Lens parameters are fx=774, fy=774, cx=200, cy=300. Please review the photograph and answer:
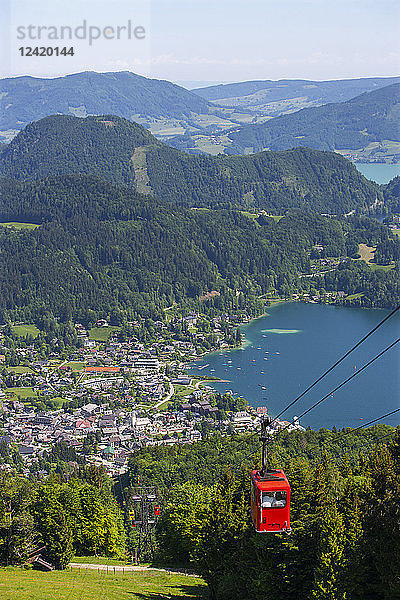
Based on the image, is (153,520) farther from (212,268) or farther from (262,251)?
(262,251)

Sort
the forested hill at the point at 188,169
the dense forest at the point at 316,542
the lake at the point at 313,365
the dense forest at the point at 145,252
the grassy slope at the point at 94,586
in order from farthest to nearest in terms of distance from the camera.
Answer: the forested hill at the point at 188,169
the dense forest at the point at 145,252
the lake at the point at 313,365
the grassy slope at the point at 94,586
the dense forest at the point at 316,542

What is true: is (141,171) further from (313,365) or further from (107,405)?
(107,405)

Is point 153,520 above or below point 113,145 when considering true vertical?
below

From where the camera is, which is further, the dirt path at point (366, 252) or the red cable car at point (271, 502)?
the dirt path at point (366, 252)

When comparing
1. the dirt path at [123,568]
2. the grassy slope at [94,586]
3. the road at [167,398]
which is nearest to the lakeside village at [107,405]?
the road at [167,398]

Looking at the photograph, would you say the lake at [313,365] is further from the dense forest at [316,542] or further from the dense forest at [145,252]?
the dense forest at [316,542]

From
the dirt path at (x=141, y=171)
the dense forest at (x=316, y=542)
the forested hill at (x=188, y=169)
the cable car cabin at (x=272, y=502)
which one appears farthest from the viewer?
the forested hill at (x=188, y=169)

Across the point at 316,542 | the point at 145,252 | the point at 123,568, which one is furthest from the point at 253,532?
the point at 145,252

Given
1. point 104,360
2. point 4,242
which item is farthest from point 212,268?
point 104,360
